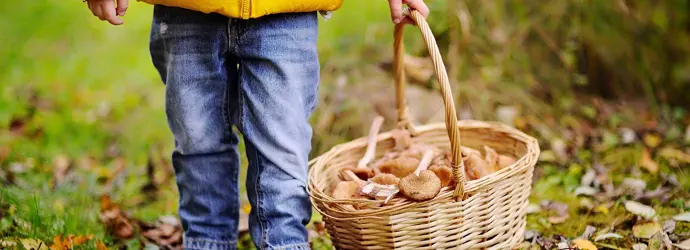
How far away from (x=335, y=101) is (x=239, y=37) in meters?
1.24

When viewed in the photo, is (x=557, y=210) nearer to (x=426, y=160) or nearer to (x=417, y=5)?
(x=426, y=160)

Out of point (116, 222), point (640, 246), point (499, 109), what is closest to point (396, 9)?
point (640, 246)

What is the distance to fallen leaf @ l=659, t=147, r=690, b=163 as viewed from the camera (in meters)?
2.71

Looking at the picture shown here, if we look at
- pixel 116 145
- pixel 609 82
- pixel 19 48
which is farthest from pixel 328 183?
pixel 19 48

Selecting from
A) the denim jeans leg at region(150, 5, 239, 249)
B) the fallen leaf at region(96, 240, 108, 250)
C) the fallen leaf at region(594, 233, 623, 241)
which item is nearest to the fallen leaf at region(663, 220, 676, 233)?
the fallen leaf at region(594, 233, 623, 241)

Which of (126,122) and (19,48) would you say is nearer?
(126,122)

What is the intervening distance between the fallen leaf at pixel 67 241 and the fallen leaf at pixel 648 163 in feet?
6.40

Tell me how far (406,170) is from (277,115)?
16.2 inches

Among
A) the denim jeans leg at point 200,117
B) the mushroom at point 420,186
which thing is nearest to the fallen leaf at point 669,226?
the mushroom at point 420,186

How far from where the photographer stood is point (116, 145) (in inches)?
130

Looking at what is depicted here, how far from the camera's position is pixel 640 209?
2.27 meters

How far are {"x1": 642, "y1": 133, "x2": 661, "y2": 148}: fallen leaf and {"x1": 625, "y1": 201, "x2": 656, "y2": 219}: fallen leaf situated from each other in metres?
0.64

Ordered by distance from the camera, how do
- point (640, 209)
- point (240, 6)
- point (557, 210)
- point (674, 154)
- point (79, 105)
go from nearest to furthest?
1. point (240, 6)
2. point (640, 209)
3. point (557, 210)
4. point (674, 154)
5. point (79, 105)

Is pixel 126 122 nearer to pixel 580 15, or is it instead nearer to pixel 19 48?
pixel 19 48
